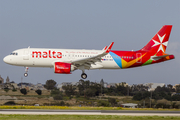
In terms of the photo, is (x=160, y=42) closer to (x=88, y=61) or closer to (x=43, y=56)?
(x=88, y=61)

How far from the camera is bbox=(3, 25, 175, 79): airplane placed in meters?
43.2

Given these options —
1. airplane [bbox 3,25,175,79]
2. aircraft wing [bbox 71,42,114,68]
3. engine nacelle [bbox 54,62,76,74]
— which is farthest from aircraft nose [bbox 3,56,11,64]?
aircraft wing [bbox 71,42,114,68]

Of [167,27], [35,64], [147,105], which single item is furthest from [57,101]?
[167,27]

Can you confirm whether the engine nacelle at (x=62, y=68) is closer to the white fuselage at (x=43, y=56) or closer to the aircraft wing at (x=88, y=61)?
the white fuselage at (x=43, y=56)

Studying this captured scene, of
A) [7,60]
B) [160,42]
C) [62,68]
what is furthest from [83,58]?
[160,42]

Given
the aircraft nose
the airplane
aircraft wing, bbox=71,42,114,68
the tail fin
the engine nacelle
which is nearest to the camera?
aircraft wing, bbox=71,42,114,68

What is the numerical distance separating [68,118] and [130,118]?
20.4 feet

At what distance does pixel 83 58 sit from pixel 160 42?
14660 millimetres

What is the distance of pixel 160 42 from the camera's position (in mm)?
49656

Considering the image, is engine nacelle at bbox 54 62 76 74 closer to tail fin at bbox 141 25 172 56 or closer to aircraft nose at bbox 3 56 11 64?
aircraft nose at bbox 3 56 11 64

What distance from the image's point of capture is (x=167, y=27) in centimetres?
5031

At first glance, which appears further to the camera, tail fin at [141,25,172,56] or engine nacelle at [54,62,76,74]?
tail fin at [141,25,172,56]

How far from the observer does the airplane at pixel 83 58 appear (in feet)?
142

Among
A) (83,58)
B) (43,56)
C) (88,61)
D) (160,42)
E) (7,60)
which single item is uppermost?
(160,42)
